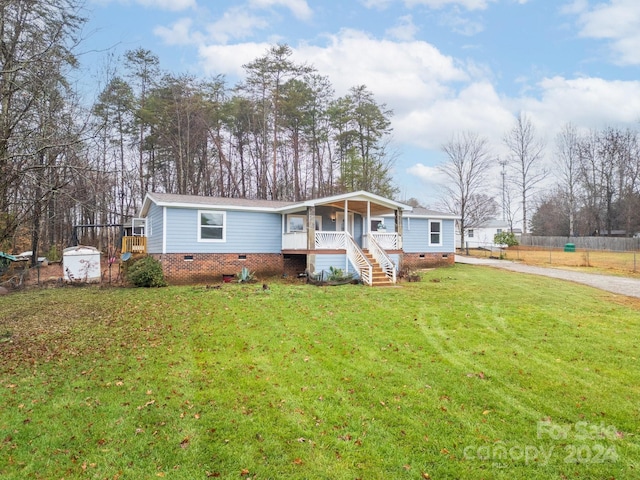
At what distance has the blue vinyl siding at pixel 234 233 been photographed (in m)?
13.5

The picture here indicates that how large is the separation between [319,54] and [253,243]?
15.7 metres

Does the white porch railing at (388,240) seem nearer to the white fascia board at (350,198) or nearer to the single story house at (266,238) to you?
the single story house at (266,238)

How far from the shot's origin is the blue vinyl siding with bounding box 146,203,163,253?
1377 cm

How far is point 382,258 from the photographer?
13.7 m

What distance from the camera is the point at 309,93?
81.6ft

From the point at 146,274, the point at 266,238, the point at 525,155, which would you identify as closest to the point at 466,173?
the point at 525,155

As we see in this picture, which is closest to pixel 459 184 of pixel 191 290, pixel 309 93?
pixel 309 93

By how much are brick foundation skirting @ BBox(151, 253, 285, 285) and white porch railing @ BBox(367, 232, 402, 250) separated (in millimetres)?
4332

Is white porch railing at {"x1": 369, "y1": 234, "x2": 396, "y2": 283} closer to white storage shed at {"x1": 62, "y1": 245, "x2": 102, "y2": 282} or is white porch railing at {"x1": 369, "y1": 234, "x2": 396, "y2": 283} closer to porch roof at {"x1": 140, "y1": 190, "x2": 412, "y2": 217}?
porch roof at {"x1": 140, "y1": 190, "x2": 412, "y2": 217}

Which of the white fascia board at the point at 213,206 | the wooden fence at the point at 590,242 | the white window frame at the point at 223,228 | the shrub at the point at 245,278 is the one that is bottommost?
the shrub at the point at 245,278

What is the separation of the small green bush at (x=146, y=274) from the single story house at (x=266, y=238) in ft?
2.61

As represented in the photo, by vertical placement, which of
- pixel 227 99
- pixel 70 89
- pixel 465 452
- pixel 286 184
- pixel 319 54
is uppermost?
pixel 319 54

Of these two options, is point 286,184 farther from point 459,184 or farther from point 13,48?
point 13,48

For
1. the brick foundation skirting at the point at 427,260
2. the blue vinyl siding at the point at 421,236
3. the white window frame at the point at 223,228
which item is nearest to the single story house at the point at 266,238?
the white window frame at the point at 223,228
